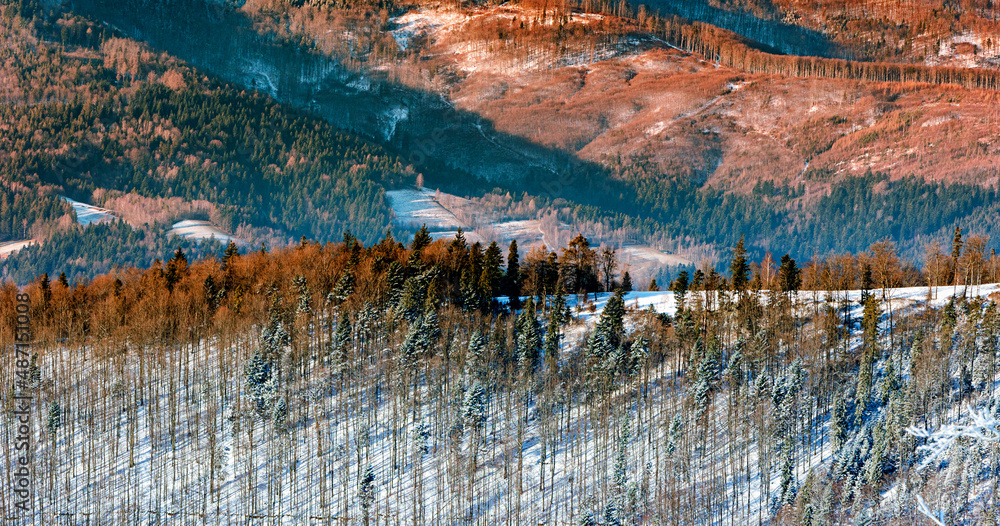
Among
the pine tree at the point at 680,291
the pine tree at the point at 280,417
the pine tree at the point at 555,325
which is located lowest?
the pine tree at the point at 280,417

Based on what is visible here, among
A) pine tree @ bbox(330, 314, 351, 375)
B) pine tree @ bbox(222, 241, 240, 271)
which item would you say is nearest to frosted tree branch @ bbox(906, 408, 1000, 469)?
pine tree @ bbox(330, 314, 351, 375)

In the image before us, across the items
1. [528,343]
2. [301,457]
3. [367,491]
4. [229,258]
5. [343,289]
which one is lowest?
[367,491]

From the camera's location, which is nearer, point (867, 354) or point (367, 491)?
point (367, 491)

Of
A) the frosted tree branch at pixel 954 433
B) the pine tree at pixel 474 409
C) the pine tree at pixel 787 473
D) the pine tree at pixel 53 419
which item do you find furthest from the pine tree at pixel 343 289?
the frosted tree branch at pixel 954 433

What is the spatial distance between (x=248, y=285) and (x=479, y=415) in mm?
46335

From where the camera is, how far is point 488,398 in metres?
125

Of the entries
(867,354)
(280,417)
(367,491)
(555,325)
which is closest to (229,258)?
(280,417)

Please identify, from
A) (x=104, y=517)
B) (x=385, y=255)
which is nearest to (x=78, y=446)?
(x=104, y=517)

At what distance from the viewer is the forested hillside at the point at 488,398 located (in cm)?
10781

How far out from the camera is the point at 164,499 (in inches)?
4262

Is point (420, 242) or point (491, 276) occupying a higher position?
point (420, 242)

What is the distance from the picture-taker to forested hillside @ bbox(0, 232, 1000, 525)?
10781 centimetres

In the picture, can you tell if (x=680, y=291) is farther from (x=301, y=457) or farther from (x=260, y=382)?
(x=260, y=382)

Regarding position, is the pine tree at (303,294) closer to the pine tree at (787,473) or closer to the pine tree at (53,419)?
the pine tree at (53,419)
